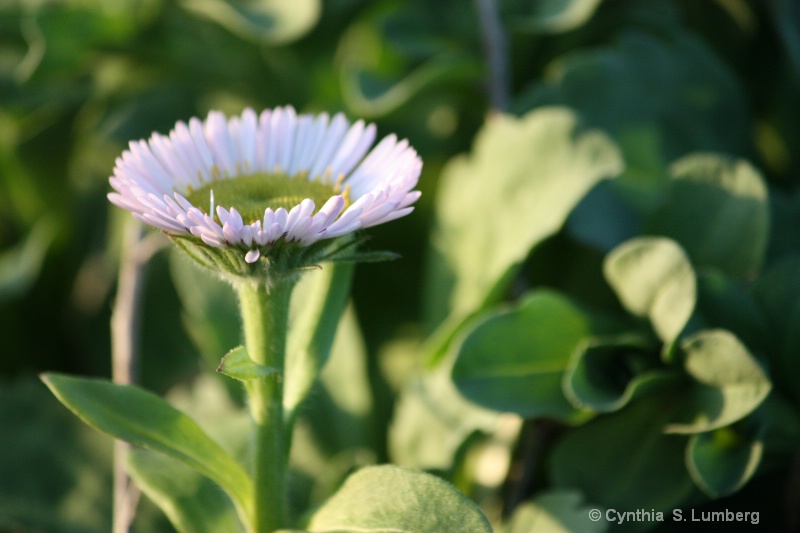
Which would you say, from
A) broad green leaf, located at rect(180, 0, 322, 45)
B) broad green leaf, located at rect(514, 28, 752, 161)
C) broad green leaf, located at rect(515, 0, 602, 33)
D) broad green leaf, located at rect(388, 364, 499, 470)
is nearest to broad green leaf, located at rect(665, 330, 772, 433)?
broad green leaf, located at rect(388, 364, 499, 470)

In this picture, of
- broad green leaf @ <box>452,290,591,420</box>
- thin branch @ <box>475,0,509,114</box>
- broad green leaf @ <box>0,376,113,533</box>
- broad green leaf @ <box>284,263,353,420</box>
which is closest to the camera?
broad green leaf @ <box>284,263,353,420</box>

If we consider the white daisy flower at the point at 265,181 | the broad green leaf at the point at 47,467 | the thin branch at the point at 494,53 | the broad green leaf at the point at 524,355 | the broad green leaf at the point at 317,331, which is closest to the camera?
the white daisy flower at the point at 265,181

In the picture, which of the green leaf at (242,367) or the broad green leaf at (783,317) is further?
the broad green leaf at (783,317)

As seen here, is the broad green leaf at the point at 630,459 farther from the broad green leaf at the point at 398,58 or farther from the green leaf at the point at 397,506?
the broad green leaf at the point at 398,58

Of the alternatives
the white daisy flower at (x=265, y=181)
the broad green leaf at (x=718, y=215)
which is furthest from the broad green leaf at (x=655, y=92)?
the white daisy flower at (x=265, y=181)

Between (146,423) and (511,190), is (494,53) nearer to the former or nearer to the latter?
(511,190)

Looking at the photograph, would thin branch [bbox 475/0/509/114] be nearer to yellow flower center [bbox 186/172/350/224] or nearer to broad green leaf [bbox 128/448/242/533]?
yellow flower center [bbox 186/172/350/224]
